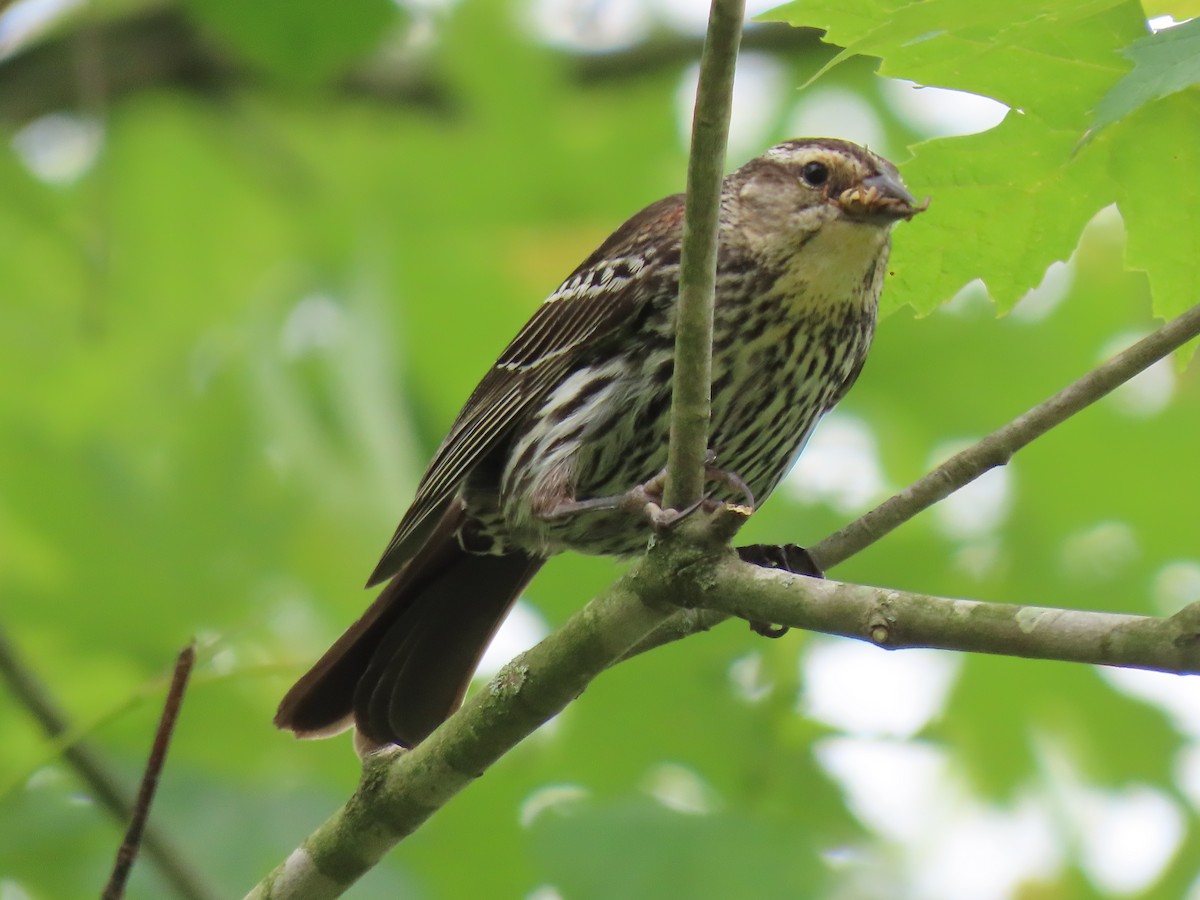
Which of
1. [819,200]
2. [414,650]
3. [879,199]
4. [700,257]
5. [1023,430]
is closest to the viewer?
[700,257]

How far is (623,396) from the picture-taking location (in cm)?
336

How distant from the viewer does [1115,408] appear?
15.0 ft

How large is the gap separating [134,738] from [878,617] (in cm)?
246

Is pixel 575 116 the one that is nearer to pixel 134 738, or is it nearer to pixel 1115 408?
pixel 1115 408

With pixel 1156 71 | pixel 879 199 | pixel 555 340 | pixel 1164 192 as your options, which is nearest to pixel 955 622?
pixel 1156 71

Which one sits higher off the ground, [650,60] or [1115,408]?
[650,60]

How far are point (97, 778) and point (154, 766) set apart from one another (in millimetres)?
995

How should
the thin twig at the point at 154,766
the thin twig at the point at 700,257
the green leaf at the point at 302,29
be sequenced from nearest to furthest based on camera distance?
the thin twig at the point at 700,257
the thin twig at the point at 154,766
the green leaf at the point at 302,29

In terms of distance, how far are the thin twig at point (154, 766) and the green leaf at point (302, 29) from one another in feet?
8.29

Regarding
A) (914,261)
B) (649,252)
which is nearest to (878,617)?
(914,261)

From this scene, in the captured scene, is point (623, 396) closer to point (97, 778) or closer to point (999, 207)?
point (999, 207)

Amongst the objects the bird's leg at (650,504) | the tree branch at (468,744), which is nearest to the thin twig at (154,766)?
the tree branch at (468,744)

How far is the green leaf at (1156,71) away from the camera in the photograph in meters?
1.88

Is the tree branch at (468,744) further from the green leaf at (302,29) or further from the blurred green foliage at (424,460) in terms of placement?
the green leaf at (302,29)
